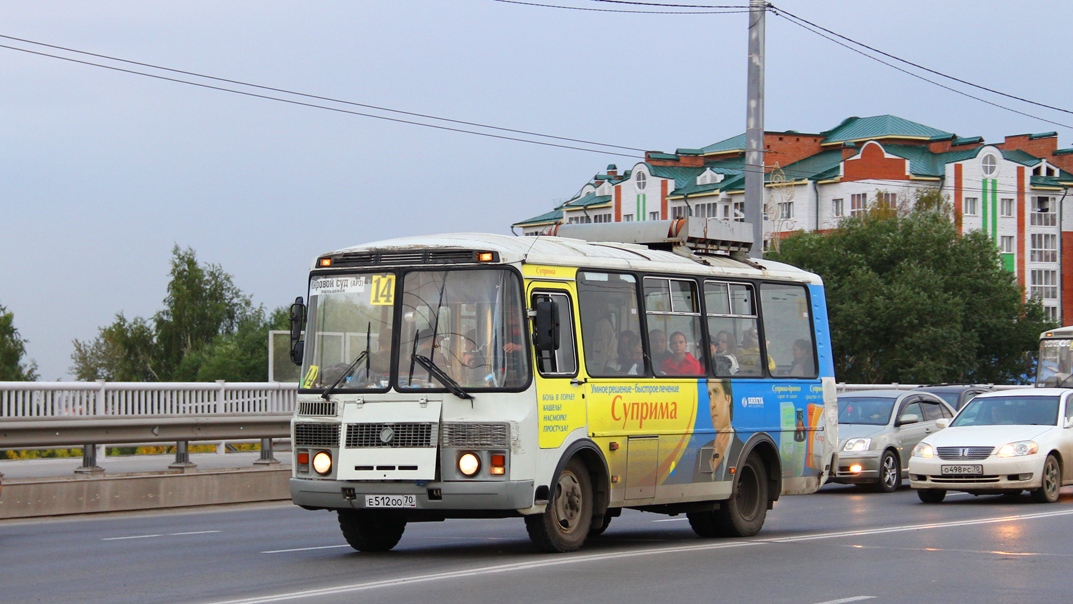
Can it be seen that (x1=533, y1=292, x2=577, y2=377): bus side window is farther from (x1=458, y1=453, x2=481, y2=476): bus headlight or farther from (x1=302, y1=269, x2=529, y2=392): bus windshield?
(x1=458, y1=453, x2=481, y2=476): bus headlight

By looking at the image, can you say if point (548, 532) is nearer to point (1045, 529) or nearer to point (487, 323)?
point (487, 323)

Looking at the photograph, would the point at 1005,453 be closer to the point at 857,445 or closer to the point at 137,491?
the point at 857,445

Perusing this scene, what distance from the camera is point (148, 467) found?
22.6 metres

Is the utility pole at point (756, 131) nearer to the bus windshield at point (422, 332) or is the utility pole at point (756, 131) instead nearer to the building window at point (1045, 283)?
the bus windshield at point (422, 332)

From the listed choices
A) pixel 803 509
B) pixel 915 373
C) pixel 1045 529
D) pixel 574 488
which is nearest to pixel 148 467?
pixel 803 509

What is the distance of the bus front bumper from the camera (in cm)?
1176

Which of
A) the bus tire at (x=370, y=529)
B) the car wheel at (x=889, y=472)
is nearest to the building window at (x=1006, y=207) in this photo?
the car wheel at (x=889, y=472)

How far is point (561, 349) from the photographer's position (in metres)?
12.6

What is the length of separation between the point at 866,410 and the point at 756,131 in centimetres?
490

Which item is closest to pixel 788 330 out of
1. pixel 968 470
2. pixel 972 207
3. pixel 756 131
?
pixel 968 470

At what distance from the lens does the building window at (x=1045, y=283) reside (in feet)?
330

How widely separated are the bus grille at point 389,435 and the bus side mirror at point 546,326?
1.11 meters

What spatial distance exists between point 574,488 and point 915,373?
59278 millimetres

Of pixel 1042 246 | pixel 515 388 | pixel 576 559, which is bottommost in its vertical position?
pixel 576 559
